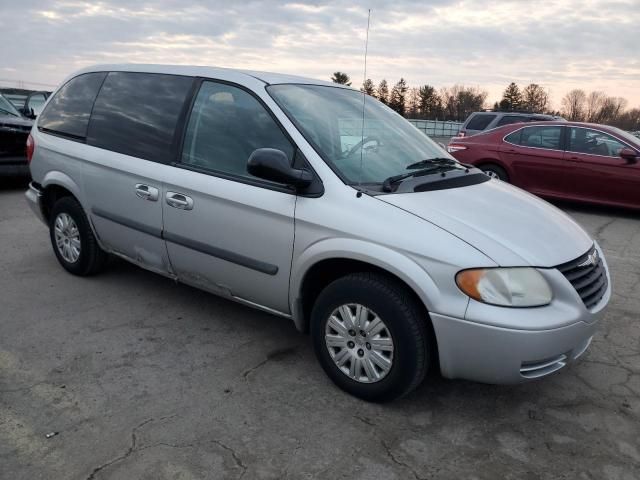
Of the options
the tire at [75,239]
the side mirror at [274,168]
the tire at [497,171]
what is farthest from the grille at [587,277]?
the tire at [497,171]

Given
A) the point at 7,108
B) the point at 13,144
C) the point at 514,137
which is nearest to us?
the point at 13,144

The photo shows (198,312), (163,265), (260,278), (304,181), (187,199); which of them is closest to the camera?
(304,181)

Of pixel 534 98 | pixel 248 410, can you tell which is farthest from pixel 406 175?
pixel 534 98

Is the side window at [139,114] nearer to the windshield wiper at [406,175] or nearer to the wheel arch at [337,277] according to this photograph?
the wheel arch at [337,277]

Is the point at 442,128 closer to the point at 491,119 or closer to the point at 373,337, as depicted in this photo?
the point at 491,119

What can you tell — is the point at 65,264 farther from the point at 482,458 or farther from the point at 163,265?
the point at 482,458

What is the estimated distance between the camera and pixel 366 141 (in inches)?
131

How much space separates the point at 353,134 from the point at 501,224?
1118 millimetres

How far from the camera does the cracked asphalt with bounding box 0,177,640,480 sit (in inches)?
94.0

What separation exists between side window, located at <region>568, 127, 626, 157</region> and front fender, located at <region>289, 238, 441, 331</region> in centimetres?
679

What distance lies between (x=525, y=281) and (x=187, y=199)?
203 cm

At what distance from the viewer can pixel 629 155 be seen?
7.84 meters

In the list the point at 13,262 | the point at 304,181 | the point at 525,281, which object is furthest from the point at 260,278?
the point at 13,262

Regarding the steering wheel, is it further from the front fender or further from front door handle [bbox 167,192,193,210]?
front door handle [bbox 167,192,193,210]
